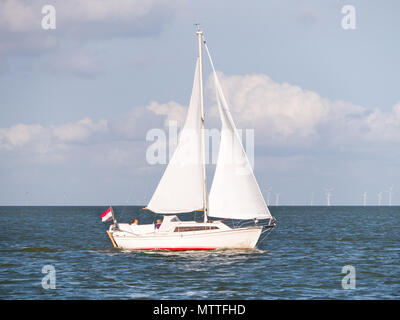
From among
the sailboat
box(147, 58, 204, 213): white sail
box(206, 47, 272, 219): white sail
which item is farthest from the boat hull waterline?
box(147, 58, 204, 213): white sail

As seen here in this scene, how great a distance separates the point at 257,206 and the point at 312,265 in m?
6.04

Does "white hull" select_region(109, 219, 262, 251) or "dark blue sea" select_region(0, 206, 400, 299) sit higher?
"white hull" select_region(109, 219, 262, 251)

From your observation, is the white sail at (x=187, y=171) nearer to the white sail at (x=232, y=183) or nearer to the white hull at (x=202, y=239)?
the white sail at (x=232, y=183)

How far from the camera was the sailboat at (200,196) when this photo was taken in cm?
4212

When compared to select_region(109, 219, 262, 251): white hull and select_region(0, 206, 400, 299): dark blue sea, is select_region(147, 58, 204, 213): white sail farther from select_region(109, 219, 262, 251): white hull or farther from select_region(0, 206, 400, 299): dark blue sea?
select_region(0, 206, 400, 299): dark blue sea

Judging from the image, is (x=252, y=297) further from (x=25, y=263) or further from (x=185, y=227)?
(x=25, y=263)

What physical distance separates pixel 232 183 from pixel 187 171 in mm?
3997

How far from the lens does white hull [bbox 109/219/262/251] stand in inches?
1650

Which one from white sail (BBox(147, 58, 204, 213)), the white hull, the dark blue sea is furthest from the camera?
white sail (BBox(147, 58, 204, 213))

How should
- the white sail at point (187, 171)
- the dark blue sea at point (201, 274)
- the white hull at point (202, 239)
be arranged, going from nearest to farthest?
1. the dark blue sea at point (201, 274)
2. the white hull at point (202, 239)
3. the white sail at point (187, 171)

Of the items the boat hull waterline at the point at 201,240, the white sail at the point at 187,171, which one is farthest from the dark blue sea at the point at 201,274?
the white sail at the point at 187,171

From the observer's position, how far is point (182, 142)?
145 feet

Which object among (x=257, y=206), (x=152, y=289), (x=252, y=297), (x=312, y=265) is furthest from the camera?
(x=257, y=206)
